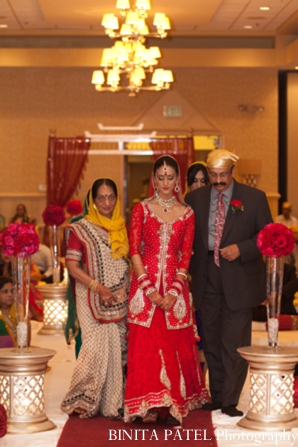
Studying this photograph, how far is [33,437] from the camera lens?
14.5ft

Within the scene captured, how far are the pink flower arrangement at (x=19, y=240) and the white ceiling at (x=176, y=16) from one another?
908cm

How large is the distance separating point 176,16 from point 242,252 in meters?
10.2

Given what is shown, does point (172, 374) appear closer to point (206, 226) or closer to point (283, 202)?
point (206, 226)

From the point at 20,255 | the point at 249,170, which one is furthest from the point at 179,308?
the point at 249,170

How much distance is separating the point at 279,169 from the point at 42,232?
5145 millimetres

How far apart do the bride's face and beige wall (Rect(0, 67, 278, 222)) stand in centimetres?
1142

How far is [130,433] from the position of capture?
449cm

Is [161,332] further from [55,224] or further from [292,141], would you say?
[292,141]

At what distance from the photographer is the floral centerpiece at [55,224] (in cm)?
855

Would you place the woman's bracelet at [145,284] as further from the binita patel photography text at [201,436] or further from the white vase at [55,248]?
the white vase at [55,248]

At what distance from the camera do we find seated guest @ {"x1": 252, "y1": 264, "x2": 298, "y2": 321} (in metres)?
8.47

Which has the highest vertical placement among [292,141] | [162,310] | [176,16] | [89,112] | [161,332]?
[176,16]

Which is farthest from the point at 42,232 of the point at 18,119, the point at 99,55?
the point at 99,55

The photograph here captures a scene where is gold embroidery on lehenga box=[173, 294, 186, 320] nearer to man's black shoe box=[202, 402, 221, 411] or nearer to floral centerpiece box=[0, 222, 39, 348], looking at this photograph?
man's black shoe box=[202, 402, 221, 411]
